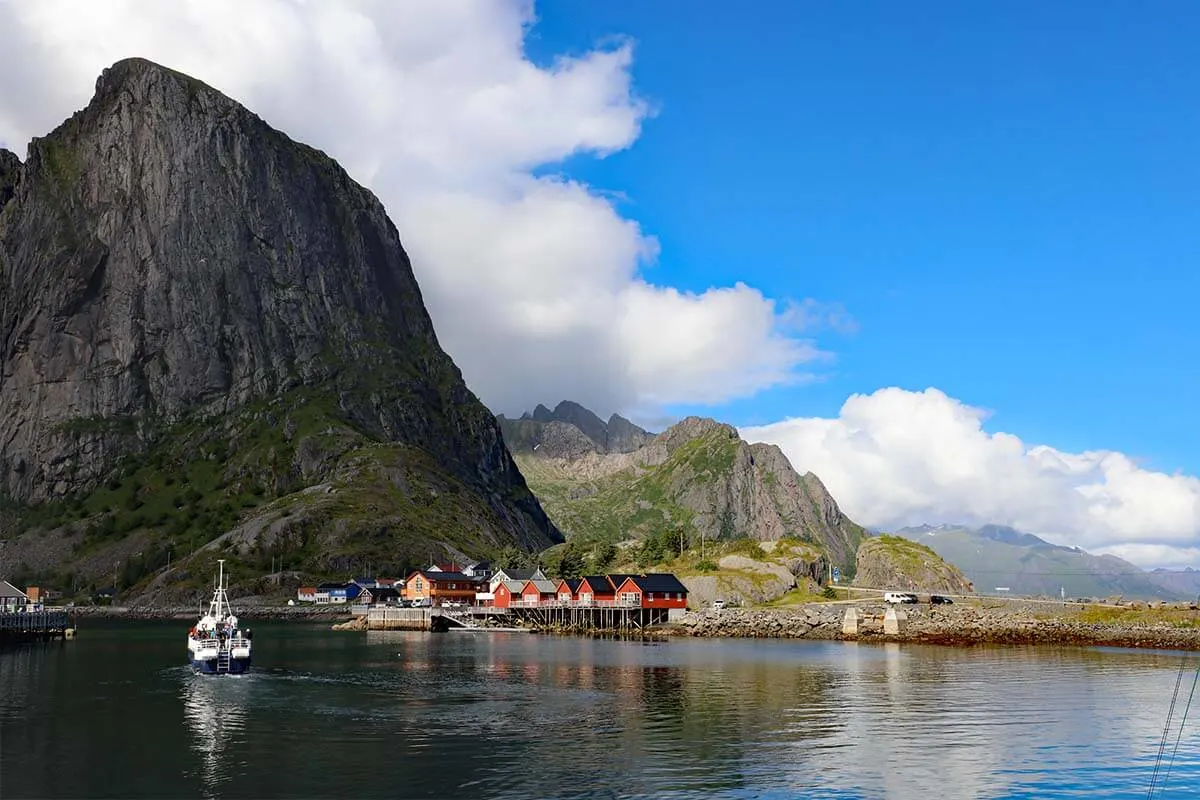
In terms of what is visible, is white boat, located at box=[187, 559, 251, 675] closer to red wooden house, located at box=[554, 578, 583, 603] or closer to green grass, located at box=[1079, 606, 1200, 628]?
red wooden house, located at box=[554, 578, 583, 603]

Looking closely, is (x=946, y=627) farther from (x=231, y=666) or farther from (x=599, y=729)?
(x=231, y=666)

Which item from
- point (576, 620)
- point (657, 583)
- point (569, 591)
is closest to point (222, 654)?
point (576, 620)

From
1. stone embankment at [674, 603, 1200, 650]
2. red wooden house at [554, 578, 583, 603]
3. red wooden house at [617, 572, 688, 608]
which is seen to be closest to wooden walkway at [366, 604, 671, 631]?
red wooden house at [617, 572, 688, 608]

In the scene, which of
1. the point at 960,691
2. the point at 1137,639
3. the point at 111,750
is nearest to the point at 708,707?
the point at 960,691

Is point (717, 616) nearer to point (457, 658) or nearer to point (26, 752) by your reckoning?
point (457, 658)

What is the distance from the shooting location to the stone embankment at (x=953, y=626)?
444ft

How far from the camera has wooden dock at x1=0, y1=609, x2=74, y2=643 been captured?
448 feet

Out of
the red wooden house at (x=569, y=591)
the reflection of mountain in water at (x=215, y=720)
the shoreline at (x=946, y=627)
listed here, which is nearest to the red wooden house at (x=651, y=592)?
the shoreline at (x=946, y=627)

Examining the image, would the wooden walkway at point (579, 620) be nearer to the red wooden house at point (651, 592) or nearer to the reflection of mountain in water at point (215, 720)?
the red wooden house at point (651, 592)

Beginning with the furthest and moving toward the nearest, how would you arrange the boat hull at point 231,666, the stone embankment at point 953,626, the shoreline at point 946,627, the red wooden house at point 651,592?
the red wooden house at point 651,592, the stone embankment at point 953,626, the shoreline at point 946,627, the boat hull at point 231,666

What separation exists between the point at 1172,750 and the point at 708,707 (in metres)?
28.9

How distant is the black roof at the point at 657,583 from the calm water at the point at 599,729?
237 feet

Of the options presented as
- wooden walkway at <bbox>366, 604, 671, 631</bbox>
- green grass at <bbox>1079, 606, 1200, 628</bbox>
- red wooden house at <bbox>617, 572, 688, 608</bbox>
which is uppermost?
red wooden house at <bbox>617, 572, 688, 608</bbox>

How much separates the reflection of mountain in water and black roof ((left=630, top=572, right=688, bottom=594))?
101292 millimetres
